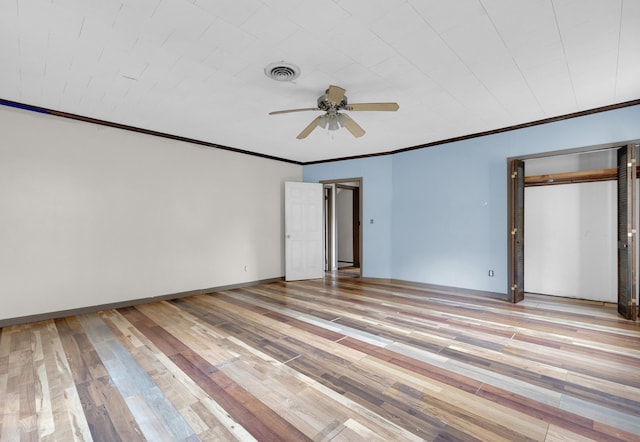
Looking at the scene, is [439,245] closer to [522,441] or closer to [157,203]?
[522,441]

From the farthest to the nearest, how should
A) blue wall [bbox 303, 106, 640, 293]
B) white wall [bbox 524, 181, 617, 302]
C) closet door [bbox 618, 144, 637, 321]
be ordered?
1. white wall [bbox 524, 181, 617, 302]
2. blue wall [bbox 303, 106, 640, 293]
3. closet door [bbox 618, 144, 637, 321]

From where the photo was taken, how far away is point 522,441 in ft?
5.36

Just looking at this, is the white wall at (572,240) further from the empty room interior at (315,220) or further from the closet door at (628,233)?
the closet door at (628,233)

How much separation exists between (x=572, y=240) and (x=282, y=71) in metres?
5.05

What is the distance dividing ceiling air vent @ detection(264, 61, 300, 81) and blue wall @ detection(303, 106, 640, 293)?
3522 mm

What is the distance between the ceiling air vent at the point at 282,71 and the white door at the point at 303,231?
3541 millimetres

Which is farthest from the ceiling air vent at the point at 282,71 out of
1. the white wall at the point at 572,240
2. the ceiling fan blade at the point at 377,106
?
the white wall at the point at 572,240

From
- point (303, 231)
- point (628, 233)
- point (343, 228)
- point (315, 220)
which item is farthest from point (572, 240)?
point (343, 228)

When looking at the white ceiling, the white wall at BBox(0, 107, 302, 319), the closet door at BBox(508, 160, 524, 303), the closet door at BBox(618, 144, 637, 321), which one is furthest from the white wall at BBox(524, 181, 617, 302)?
the white wall at BBox(0, 107, 302, 319)

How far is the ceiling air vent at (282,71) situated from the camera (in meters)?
2.75

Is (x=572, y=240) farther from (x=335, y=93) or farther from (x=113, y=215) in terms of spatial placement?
(x=113, y=215)

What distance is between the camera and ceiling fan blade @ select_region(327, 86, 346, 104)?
2727mm

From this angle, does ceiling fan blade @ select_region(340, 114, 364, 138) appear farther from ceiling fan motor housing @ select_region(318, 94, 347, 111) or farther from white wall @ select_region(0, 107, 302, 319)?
white wall @ select_region(0, 107, 302, 319)

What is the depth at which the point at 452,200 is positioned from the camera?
529 centimetres
